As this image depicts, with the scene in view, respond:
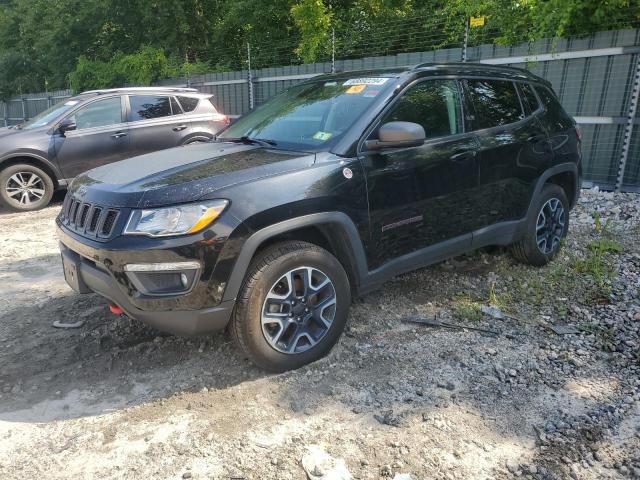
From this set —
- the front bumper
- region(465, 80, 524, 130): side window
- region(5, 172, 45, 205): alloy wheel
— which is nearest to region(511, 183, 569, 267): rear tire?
region(465, 80, 524, 130): side window

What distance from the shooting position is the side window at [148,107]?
8.56m

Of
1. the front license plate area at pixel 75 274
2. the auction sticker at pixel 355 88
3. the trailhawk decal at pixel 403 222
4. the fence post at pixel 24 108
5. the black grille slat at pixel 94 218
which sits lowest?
the fence post at pixel 24 108

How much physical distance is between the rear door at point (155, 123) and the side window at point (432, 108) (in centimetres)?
576

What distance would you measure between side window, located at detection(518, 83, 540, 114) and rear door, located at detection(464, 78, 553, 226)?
2.6 inches

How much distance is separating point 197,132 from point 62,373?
6.22m

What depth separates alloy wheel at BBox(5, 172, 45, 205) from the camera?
7.70m

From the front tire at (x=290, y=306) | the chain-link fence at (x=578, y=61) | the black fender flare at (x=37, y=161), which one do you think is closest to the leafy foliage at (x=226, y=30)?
the chain-link fence at (x=578, y=61)

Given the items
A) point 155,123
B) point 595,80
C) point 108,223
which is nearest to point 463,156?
point 108,223

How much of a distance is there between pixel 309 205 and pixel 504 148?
1972 millimetres

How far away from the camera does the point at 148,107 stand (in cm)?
868

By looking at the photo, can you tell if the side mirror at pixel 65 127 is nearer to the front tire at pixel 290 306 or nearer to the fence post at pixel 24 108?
the front tire at pixel 290 306

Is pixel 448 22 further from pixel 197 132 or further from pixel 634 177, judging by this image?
pixel 197 132

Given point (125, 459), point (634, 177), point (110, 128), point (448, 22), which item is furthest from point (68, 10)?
point (125, 459)

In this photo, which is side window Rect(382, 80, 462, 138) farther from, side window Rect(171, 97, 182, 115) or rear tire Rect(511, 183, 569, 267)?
side window Rect(171, 97, 182, 115)
